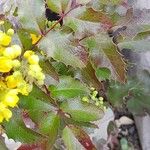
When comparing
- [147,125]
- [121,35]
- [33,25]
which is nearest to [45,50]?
[33,25]

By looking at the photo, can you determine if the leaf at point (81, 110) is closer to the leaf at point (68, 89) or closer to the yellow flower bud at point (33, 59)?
the leaf at point (68, 89)

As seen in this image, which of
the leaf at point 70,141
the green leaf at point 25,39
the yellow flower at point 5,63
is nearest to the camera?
the yellow flower at point 5,63

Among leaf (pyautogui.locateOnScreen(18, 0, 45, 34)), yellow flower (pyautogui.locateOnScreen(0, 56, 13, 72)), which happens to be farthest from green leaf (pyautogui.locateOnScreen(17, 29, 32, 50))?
yellow flower (pyautogui.locateOnScreen(0, 56, 13, 72))

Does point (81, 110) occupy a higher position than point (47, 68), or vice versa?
point (47, 68)

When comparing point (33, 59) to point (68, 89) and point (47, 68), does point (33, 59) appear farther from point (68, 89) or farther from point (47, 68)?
point (68, 89)

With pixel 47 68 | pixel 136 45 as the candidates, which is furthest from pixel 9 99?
pixel 136 45

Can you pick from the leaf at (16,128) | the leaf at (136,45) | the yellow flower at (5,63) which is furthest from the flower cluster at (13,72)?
the leaf at (136,45)
